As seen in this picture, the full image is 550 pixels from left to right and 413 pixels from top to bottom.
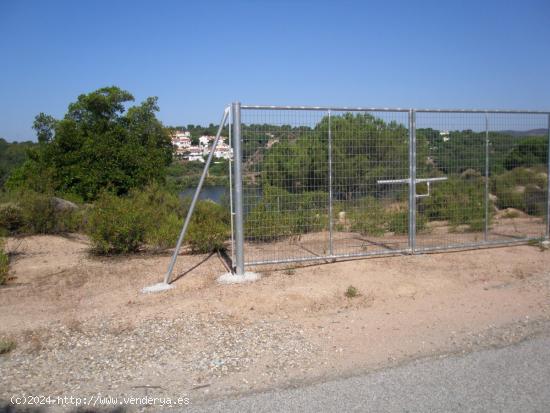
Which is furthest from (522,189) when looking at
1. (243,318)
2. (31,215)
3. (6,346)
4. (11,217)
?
(11,217)

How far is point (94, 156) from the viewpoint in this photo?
18.5m

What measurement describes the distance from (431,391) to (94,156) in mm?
16255

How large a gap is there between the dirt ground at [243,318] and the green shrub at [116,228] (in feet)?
0.96

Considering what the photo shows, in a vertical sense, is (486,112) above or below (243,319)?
above

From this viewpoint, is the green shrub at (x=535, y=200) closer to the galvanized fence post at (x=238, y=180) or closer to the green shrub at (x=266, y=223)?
the green shrub at (x=266, y=223)

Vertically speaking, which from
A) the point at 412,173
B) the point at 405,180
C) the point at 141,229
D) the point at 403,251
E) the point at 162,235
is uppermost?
the point at 412,173

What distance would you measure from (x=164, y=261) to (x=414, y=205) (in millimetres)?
4363

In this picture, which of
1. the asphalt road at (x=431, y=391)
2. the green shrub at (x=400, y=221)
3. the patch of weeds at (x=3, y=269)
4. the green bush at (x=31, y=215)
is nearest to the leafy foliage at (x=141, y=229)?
the patch of weeds at (x=3, y=269)

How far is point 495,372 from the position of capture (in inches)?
194

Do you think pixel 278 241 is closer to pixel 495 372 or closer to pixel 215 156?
pixel 215 156

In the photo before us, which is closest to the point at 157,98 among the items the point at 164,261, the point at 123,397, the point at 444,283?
the point at 164,261

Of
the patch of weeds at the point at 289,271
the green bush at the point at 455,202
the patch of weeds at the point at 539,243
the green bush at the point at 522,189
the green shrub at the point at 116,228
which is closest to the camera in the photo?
the patch of weeds at the point at 289,271

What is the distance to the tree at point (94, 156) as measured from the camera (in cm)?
1831

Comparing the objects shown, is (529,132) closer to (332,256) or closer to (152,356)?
(332,256)
